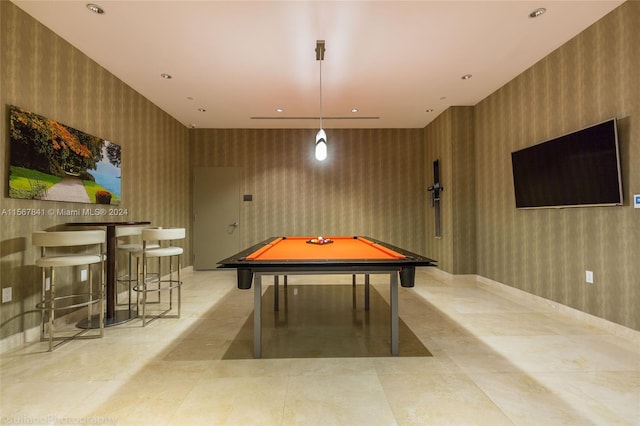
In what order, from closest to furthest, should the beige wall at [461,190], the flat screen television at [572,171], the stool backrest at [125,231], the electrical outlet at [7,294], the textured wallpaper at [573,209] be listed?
the electrical outlet at [7,294] < the textured wallpaper at [573,209] < the flat screen television at [572,171] < the stool backrest at [125,231] < the beige wall at [461,190]

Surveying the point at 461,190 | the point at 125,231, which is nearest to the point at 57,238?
the point at 125,231

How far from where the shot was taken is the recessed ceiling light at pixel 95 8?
274cm

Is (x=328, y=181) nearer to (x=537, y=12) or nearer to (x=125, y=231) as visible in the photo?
(x=125, y=231)

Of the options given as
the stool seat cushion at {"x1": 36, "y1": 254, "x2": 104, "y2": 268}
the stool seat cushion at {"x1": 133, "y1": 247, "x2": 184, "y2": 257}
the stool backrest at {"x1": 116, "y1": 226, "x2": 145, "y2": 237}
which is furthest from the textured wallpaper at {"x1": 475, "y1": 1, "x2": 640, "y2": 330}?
the stool backrest at {"x1": 116, "y1": 226, "x2": 145, "y2": 237}

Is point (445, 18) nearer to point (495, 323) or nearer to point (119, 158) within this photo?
point (495, 323)

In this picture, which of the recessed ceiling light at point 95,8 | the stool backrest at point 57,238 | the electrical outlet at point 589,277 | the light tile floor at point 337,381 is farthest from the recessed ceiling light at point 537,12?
the stool backrest at point 57,238

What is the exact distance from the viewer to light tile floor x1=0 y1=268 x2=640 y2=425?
5.66ft

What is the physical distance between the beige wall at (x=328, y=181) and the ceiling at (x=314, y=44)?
154 cm

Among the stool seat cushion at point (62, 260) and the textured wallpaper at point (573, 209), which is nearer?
the stool seat cushion at point (62, 260)

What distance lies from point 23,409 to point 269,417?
4.52 ft

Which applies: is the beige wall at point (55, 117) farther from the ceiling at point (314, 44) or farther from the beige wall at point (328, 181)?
the beige wall at point (328, 181)

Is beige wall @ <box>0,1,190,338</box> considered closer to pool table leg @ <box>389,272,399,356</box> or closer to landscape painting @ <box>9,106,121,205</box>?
landscape painting @ <box>9,106,121,205</box>

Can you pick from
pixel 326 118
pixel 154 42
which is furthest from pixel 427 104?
pixel 154 42

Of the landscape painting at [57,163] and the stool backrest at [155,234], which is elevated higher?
the landscape painting at [57,163]
